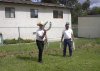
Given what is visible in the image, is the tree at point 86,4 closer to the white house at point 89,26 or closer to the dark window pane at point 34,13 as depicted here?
the white house at point 89,26

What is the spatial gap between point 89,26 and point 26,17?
8876 millimetres

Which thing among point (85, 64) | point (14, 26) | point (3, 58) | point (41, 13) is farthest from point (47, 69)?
point (41, 13)

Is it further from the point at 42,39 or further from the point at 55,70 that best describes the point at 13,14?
the point at 55,70

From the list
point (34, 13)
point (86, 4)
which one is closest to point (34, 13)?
point (34, 13)

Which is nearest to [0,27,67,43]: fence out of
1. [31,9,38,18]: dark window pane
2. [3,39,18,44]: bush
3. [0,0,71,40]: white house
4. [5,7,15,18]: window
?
[0,0,71,40]: white house

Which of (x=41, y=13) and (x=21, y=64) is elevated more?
(x=41, y=13)

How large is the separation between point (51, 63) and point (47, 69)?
141 centimetres

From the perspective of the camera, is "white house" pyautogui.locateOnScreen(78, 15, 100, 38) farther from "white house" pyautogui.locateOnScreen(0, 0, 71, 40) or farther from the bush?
the bush

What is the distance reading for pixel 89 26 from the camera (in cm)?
3641

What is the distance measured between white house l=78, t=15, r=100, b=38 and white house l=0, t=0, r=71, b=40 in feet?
8.46

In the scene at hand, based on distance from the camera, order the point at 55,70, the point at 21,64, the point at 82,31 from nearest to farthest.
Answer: the point at 55,70 → the point at 21,64 → the point at 82,31

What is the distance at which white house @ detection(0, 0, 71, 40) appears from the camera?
29078mm

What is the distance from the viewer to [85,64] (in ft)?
45.2

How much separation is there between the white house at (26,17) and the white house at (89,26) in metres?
2.58
